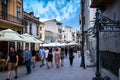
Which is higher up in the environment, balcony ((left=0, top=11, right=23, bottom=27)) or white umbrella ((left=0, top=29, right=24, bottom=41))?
balcony ((left=0, top=11, right=23, bottom=27))

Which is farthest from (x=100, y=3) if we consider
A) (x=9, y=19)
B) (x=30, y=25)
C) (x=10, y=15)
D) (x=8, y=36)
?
(x=30, y=25)

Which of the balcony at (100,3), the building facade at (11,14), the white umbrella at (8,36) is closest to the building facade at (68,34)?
the building facade at (11,14)

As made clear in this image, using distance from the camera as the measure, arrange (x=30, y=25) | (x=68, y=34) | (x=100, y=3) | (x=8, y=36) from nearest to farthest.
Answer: (x=100, y=3)
(x=8, y=36)
(x=30, y=25)
(x=68, y=34)

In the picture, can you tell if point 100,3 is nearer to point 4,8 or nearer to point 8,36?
point 8,36

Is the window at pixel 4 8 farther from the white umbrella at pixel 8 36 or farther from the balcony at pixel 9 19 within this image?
the white umbrella at pixel 8 36

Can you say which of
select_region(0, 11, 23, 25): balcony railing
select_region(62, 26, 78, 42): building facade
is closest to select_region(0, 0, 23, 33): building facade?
select_region(0, 11, 23, 25): balcony railing

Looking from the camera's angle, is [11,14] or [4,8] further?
[11,14]

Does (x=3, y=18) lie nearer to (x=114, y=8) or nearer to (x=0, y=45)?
(x=0, y=45)

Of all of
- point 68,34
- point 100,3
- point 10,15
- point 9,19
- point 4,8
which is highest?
point 68,34

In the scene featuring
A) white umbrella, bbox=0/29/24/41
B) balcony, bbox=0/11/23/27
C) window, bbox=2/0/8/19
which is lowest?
white umbrella, bbox=0/29/24/41

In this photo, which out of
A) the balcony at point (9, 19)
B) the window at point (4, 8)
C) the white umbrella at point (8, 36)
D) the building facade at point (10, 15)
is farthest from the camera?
the window at point (4, 8)

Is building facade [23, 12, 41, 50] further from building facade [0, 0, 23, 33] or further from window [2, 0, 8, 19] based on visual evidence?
window [2, 0, 8, 19]

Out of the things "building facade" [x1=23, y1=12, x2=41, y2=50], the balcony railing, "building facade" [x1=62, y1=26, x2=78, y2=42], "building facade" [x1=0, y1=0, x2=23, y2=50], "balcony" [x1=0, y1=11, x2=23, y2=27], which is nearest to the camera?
"balcony" [x1=0, y1=11, x2=23, y2=27]

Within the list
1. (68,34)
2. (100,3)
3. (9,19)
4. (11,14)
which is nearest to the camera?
(100,3)
